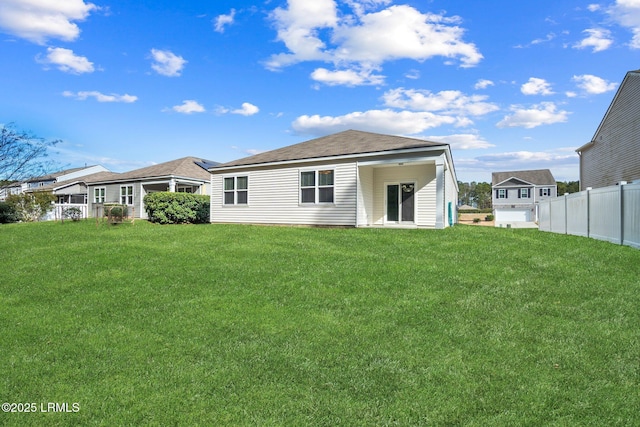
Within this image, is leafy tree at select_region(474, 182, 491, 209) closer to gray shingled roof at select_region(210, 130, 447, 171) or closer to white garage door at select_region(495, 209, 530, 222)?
white garage door at select_region(495, 209, 530, 222)

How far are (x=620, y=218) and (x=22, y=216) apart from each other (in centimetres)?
3123

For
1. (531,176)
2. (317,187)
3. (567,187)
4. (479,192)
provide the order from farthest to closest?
(479,192)
(567,187)
(531,176)
(317,187)

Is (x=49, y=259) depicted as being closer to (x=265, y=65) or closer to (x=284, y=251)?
(x=284, y=251)

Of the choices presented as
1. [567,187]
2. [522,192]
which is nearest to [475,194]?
[567,187]

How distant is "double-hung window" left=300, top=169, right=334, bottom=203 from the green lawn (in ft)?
23.4

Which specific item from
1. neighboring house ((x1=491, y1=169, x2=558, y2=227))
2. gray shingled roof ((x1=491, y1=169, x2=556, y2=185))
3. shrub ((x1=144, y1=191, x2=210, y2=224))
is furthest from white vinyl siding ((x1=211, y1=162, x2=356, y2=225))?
gray shingled roof ((x1=491, y1=169, x2=556, y2=185))

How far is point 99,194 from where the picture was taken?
1137 inches

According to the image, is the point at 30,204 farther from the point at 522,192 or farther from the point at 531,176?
the point at 531,176

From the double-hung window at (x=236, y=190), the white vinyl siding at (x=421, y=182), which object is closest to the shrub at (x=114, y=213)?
the double-hung window at (x=236, y=190)

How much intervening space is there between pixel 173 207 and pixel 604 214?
1834cm

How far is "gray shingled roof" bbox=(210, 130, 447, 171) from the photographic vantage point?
1513 centimetres

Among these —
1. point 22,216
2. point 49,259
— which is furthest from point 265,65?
point 22,216

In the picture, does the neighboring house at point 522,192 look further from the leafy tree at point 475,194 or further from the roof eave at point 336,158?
the roof eave at point 336,158

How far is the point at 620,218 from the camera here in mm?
10156
